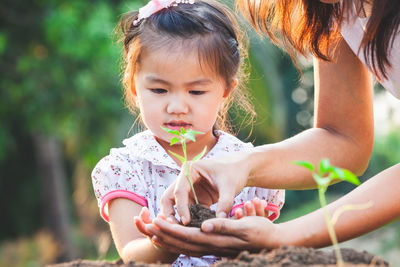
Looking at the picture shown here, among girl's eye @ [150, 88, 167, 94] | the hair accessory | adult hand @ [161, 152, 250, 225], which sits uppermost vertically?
the hair accessory

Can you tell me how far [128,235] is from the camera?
2488 mm

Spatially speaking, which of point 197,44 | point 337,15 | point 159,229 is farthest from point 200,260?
point 337,15

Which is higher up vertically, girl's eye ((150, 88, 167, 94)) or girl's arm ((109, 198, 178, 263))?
girl's eye ((150, 88, 167, 94))

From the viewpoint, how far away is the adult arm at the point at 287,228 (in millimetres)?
1884

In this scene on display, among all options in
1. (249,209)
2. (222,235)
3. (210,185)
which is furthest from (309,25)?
(222,235)

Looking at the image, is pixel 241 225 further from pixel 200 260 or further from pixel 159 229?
pixel 200 260

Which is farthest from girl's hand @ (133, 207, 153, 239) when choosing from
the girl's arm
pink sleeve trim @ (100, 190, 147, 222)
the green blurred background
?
the green blurred background

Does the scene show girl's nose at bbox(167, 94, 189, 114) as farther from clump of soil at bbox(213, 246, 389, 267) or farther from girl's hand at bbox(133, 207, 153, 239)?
clump of soil at bbox(213, 246, 389, 267)

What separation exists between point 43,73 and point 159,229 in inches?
262

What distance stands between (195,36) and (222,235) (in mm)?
1081

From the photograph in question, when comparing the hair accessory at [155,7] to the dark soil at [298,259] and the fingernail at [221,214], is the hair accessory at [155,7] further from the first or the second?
the dark soil at [298,259]

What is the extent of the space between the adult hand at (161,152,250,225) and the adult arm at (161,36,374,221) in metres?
0.01

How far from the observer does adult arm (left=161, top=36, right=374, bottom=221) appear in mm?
2424

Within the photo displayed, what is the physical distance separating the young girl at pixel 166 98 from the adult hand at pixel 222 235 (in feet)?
1.54
